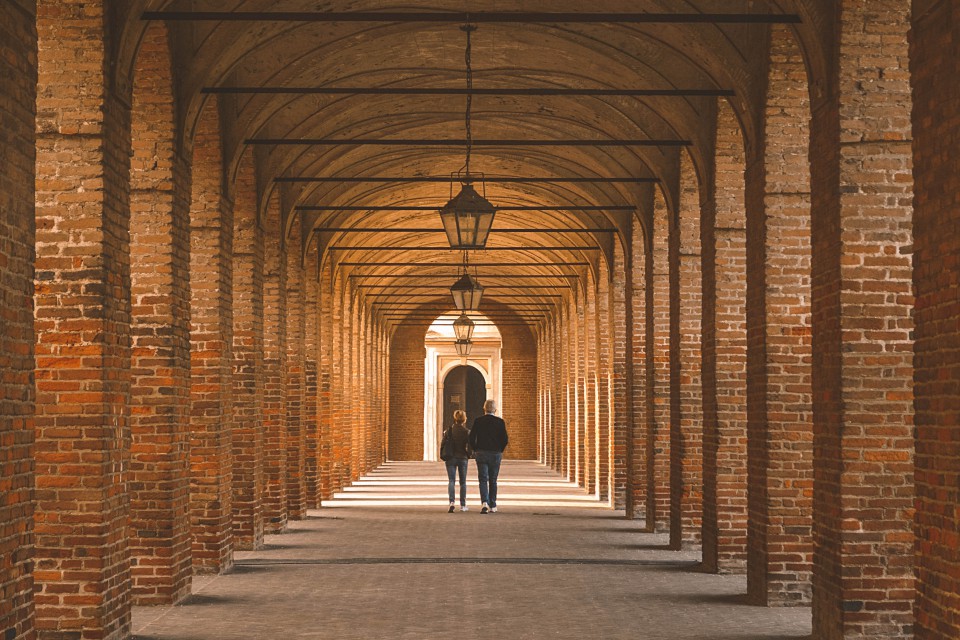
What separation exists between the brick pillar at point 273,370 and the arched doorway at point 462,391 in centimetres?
3466

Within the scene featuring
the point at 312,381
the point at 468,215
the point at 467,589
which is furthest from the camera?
the point at 312,381

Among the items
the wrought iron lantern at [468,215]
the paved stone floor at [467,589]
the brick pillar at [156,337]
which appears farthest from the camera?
the wrought iron lantern at [468,215]

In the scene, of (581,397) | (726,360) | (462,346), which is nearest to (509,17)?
(726,360)

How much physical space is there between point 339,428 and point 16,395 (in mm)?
19798

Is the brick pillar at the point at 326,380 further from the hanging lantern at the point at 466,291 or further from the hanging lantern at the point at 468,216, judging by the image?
the hanging lantern at the point at 468,216

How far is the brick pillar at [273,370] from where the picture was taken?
1662 cm

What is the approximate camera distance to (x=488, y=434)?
64.2 ft

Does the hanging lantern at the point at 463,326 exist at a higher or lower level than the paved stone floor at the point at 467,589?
higher

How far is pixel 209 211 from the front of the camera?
12.7 m

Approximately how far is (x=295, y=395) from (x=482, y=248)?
660cm

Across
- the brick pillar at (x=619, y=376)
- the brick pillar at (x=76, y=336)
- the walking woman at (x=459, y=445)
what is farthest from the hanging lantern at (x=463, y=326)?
the brick pillar at (x=76, y=336)

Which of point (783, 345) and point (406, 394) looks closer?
point (783, 345)

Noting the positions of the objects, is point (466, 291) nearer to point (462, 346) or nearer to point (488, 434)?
point (488, 434)

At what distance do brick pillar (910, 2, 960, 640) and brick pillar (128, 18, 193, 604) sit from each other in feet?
19.9
